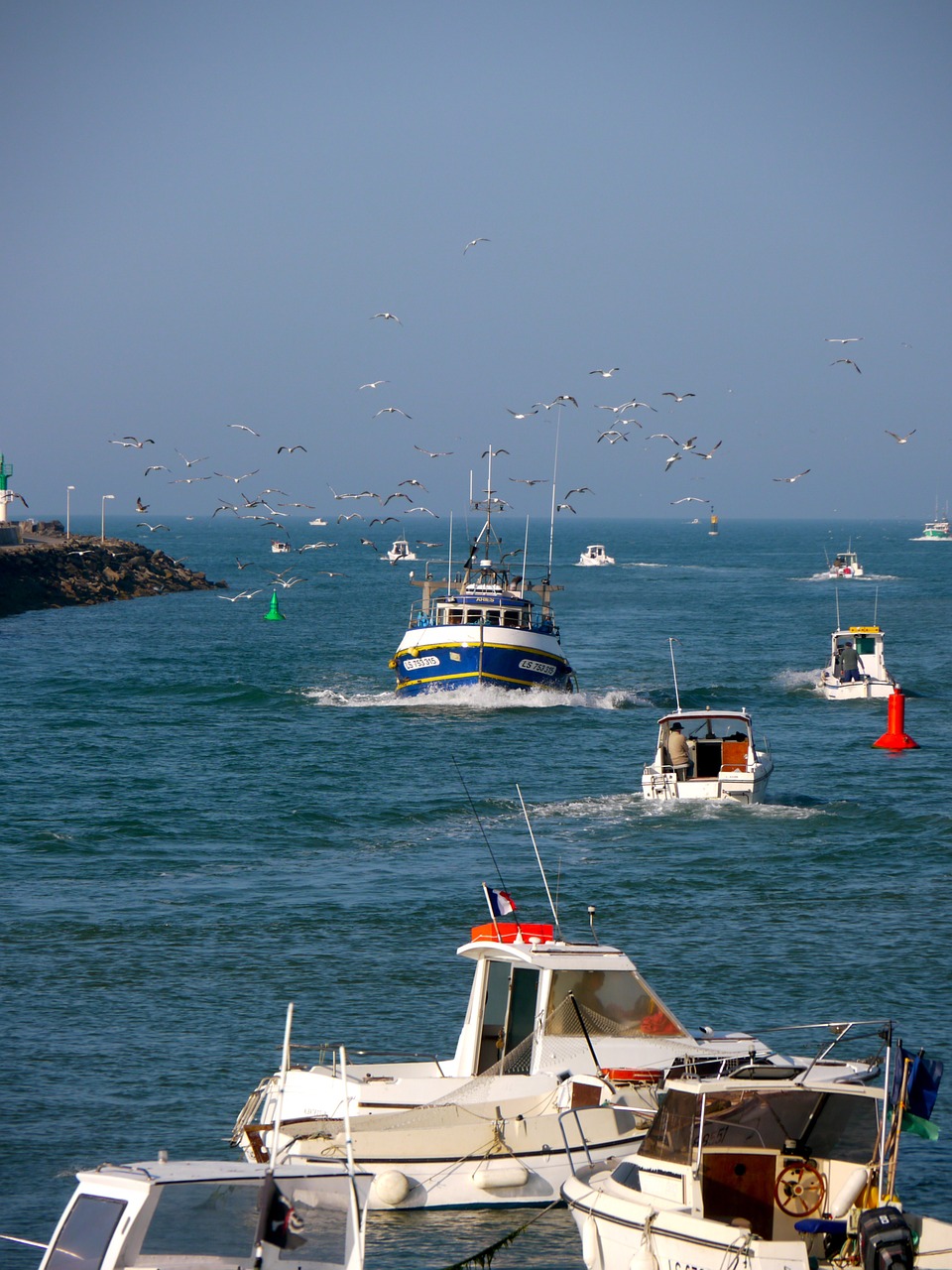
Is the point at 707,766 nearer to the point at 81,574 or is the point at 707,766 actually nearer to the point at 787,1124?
the point at 787,1124

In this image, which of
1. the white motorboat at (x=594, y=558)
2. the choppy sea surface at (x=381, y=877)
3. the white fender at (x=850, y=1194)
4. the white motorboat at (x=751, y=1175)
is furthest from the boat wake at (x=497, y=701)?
the white motorboat at (x=594, y=558)

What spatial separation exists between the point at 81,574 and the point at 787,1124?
100.0 metres

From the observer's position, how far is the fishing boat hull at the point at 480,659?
167 ft

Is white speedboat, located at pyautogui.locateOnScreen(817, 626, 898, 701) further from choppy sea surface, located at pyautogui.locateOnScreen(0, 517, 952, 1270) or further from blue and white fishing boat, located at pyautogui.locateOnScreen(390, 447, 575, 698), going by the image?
blue and white fishing boat, located at pyautogui.locateOnScreen(390, 447, 575, 698)

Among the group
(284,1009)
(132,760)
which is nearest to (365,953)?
(284,1009)

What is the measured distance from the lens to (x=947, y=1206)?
1527 cm

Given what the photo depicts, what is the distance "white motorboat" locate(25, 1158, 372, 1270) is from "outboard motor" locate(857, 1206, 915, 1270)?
3515mm

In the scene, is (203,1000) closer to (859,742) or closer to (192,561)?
(859,742)

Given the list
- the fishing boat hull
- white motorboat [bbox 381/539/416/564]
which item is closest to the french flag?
the fishing boat hull

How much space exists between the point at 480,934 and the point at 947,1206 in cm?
530

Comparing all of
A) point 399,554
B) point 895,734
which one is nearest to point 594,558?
point 399,554

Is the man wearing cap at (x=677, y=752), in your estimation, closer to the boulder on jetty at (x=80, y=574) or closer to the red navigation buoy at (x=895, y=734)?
the red navigation buoy at (x=895, y=734)

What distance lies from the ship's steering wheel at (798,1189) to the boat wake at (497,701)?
129ft

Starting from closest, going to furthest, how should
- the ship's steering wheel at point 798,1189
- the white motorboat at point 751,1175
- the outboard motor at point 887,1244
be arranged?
1. the outboard motor at point 887,1244
2. the white motorboat at point 751,1175
3. the ship's steering wheel at point 798,1189
